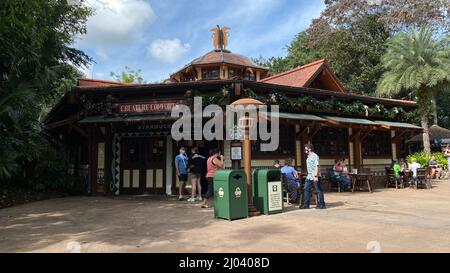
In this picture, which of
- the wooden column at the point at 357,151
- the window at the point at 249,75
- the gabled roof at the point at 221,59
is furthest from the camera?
the window at the point at 249,75

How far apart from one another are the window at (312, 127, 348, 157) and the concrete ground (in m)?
5.04

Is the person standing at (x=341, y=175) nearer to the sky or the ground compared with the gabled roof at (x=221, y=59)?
nearer to the ground

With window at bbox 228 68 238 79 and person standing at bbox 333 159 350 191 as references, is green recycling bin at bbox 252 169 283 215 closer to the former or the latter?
person standing at bbox 333 159 350 191

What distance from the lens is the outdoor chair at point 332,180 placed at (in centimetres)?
1449

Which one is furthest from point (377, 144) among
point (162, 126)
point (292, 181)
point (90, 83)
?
point (90, 83)

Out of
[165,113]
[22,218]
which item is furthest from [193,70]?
[22,218]

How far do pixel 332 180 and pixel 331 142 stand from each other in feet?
7.64

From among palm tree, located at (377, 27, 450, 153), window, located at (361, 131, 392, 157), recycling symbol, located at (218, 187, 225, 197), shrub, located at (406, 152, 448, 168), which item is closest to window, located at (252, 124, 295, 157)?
window, located at (361, 131, 392, 157)

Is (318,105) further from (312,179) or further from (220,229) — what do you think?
(220,229)

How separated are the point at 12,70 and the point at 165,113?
15.3ft

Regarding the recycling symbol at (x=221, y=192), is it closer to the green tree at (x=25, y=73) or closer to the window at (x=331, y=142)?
the green tree at (x=25, y=73)

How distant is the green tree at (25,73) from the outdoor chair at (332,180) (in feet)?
34.1

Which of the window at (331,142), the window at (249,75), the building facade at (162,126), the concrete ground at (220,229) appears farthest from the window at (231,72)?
the concrete ground at (220,229)

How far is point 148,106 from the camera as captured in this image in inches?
520
